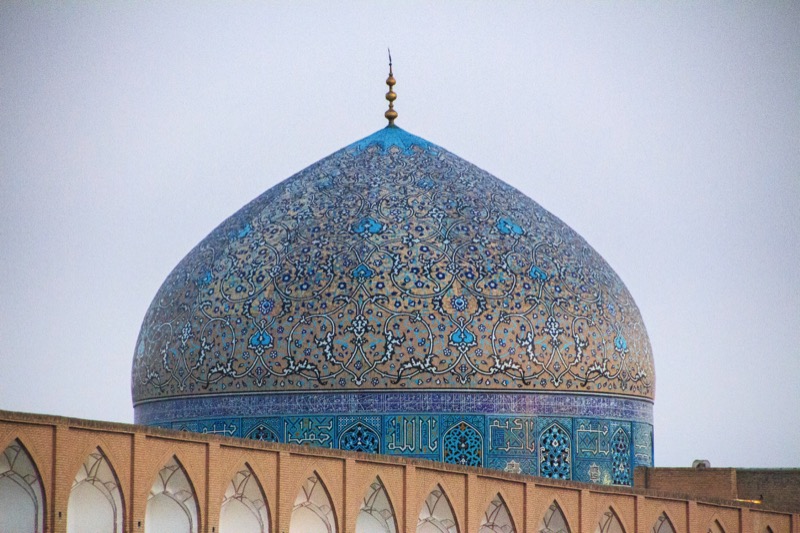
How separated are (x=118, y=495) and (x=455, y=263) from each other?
502 cm

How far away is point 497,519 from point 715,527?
2558mm

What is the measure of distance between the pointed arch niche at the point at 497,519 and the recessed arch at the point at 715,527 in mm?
2374

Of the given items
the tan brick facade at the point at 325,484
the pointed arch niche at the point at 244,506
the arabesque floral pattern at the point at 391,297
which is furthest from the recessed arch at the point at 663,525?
the pointed arch niche at the point at 244,506

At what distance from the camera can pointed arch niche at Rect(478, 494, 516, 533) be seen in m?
14.1

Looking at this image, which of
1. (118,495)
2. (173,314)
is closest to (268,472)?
(118,495)

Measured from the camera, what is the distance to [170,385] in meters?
16.1

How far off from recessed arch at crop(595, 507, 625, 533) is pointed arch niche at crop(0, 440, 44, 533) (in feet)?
17.6

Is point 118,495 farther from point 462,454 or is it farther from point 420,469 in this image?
point 462,454

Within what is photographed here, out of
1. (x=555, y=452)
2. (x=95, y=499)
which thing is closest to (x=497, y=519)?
(x=555, y=452)

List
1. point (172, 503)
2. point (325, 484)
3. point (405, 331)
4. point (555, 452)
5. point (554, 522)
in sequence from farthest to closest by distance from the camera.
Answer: point (555, 452) → point (405, 331) → point (554, 522) → point (325, 484) → point (172, 503)

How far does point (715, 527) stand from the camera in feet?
51.9

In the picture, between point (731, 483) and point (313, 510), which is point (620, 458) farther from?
point (313, 510)

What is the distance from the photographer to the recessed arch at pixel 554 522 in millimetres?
14484

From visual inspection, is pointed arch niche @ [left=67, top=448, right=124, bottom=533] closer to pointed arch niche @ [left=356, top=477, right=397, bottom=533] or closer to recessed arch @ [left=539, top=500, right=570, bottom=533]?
pointed arch niche @ [left=356, top=477, right=397, bottom=533]
